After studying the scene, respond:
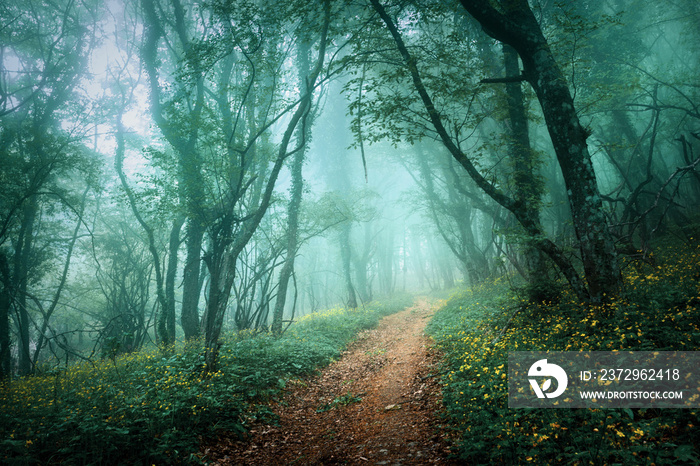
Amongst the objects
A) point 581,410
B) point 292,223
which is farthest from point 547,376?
point 292,223

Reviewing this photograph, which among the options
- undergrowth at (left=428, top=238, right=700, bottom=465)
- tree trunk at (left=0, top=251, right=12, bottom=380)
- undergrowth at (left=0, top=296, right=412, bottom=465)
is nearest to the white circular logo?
undergrowth at (left=428, top=238, right=700, bottom=465)

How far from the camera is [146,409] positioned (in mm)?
4766

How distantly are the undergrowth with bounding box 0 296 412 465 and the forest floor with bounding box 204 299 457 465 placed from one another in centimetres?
46

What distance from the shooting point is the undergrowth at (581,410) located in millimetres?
2785

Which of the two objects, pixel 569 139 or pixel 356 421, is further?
pixel 569 139

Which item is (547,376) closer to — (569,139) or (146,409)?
(569,139)

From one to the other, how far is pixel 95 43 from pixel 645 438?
25088 mm

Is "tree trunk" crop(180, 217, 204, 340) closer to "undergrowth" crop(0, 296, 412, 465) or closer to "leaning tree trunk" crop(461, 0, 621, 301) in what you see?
"undergrowth" crop(0, 296, 412, 465)

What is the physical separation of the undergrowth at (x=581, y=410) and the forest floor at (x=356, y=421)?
1.57ft

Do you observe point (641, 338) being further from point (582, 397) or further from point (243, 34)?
point (243, 34)

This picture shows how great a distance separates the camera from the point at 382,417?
5.32 m

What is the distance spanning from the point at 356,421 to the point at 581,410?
11.8 feet

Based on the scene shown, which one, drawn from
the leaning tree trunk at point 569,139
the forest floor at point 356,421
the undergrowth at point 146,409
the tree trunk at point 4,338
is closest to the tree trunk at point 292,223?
the undergrowth at point 146,409

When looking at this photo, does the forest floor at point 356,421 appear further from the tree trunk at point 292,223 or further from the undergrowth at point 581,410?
the tree trunk at point 292,223
